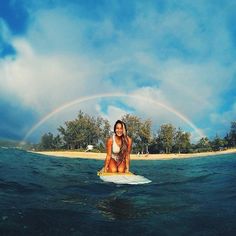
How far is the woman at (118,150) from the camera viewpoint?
14242 millimetres

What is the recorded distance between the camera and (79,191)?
11.7m

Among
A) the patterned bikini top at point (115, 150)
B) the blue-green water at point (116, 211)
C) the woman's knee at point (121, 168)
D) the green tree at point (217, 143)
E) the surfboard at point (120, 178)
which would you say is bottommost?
the blue-green water at point (116, 211)

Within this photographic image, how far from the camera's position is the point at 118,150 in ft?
48.3

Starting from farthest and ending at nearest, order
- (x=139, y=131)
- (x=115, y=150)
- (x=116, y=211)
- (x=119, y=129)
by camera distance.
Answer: (x=139, y=131) < (x=115, y=150) < (x=119, y=129) < (x=116, y=211)

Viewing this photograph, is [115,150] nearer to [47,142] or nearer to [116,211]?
[116,211]

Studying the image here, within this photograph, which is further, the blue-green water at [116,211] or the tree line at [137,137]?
the tree line at [137,137]

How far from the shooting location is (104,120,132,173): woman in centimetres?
1424

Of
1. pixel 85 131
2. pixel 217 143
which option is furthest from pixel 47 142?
pixel 217 143

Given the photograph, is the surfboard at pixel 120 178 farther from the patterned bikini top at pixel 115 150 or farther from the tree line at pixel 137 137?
the tree line at pixel 137 137

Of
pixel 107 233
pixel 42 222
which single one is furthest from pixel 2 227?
pixel 107 233

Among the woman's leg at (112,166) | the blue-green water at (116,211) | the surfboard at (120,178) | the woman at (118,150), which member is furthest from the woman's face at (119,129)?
the blue-green water at (116,211)

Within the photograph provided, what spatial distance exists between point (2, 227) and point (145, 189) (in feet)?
21.7

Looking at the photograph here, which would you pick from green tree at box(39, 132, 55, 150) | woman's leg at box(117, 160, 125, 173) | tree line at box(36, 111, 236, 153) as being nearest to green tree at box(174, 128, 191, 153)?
tree line at box(36, 111, 236, 153)

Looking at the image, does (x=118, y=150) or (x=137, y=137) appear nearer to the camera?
(x=118, y=150)
